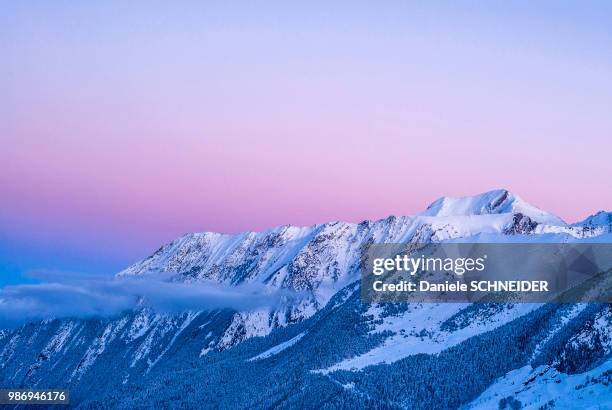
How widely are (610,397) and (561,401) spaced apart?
21019mm

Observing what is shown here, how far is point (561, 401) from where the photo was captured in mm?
184250

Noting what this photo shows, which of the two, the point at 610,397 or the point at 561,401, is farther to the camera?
the point at 561,401

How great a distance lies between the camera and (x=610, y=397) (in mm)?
164375
